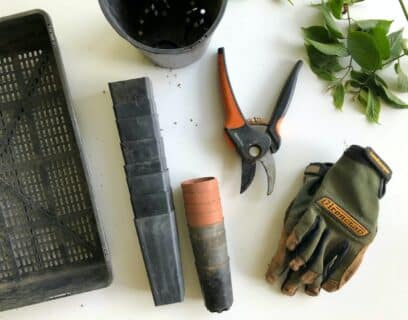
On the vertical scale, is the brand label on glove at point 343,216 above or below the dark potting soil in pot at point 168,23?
below

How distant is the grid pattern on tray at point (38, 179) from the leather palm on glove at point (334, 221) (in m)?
0.34

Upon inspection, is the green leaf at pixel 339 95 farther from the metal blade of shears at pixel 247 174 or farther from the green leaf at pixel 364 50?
the metal blade of shears at pixel 247 174

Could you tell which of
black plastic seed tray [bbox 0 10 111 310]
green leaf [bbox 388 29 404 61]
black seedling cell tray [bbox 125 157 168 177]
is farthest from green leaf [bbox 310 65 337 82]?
black plastic seed tray [bbox 0 10 111 310]

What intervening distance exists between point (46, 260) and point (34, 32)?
1.26 ft

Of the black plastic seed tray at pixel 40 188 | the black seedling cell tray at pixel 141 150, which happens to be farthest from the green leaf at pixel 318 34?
the black plastic seed tray at pixel 40 188

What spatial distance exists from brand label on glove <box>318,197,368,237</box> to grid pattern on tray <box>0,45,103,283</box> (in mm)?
388

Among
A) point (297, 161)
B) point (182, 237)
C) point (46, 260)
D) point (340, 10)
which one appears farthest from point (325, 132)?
point (46, 260)

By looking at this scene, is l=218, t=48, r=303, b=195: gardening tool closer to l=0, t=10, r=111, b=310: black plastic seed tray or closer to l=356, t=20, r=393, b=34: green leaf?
l=356, t=20, r=393, b=34: green leaf

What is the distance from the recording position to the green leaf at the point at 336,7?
0.72 meters

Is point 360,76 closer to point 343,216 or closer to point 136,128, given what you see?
point 343,216

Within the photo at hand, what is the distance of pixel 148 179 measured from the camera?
670mm

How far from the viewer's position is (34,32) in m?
0.70

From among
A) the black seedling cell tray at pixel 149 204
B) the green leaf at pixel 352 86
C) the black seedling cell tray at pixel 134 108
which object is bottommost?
the black seedling cell tray at pixel 149 204

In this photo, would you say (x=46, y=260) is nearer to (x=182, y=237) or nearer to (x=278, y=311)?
(x=182, y=237)
